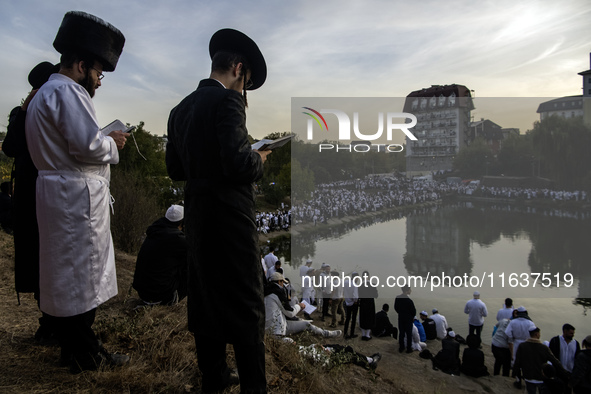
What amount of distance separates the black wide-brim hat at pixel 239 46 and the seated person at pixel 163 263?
Answer: 2443 mm

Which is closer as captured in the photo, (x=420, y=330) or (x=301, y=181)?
(x=420, y=330)

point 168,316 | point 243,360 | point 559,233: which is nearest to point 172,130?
point 243,360

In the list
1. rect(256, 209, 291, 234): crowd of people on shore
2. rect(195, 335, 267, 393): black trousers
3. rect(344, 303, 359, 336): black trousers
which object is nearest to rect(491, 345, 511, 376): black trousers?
rect(344, 303, 359, 336): black trousers

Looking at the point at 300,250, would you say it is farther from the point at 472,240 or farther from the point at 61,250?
the point at 61,250

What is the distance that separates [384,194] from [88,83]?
16271 millimetres

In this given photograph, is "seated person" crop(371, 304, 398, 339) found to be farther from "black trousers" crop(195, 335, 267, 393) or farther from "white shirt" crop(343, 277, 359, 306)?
"black trousers" crop(195, 335, 267, 393)

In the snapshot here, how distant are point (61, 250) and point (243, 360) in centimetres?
106

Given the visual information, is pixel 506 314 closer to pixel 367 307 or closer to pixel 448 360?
pixel 448 360

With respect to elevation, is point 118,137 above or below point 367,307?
above

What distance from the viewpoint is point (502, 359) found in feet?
26.5

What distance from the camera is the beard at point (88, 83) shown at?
230 centimetres

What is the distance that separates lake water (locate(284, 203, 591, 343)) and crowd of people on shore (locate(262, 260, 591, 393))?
16.7ft

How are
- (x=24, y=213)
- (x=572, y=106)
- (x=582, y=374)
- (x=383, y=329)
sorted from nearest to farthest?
(x=24, y=213) < (x=582, y=374) < (x=383, y=329) < (x=572, y=106)

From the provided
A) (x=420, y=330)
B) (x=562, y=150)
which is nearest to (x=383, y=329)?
(x=420, y=330)
